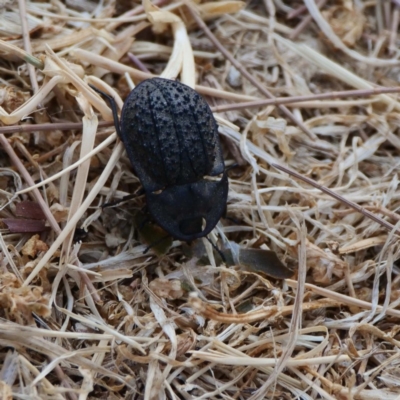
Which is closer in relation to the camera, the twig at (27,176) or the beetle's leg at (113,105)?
the twig at (27,176)

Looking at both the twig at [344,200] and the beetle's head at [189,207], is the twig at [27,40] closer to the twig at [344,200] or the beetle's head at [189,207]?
the beetle's head at [189,207]

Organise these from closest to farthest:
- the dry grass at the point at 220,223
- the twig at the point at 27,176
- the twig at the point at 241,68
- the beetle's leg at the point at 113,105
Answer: the dry grass at the point at 220,223 < the twig at the point at 27,176 < the beetle's leg at the point at 113,105 < the twig at the point at 241,68

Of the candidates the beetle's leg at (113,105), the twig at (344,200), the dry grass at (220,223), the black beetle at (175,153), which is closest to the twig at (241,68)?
the dry grass at (220,223)

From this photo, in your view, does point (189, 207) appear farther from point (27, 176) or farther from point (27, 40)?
point (27, 40)

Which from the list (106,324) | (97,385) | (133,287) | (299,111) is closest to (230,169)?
(299,111)

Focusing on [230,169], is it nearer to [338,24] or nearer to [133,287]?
[133,287]

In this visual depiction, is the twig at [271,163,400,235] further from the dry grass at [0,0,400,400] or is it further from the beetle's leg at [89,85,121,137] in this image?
the beetle's leg at [89,85,121,137]
